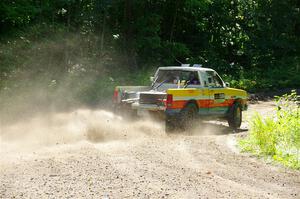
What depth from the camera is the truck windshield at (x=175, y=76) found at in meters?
15.1

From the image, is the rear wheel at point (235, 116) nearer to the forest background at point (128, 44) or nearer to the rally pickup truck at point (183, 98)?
the rally pickup truck at point (183, 98)

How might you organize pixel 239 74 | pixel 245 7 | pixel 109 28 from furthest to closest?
pixel 245 7 → pixel 239 74 → pixel 109 28

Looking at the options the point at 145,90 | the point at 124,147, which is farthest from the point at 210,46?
the point at 124,147

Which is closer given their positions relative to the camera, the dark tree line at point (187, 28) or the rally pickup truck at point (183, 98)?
the rally pickup truck at point (183, 98)

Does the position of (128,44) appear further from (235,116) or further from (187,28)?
(235,116)

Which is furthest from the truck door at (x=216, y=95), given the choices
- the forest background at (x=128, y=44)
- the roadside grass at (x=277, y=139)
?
the forest background at (x=128, y=44)

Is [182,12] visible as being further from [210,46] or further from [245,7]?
[245,7]

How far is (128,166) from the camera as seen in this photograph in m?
8.91

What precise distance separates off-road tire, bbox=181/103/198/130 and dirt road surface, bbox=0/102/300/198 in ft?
1.23

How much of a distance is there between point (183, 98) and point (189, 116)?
663 millimetres

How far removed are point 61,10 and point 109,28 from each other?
4585 mm

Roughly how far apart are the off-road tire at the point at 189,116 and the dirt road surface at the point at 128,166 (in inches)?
14.7

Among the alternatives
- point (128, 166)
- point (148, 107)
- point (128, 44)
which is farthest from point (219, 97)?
point (128, 44)

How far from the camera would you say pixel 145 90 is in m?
15.3
